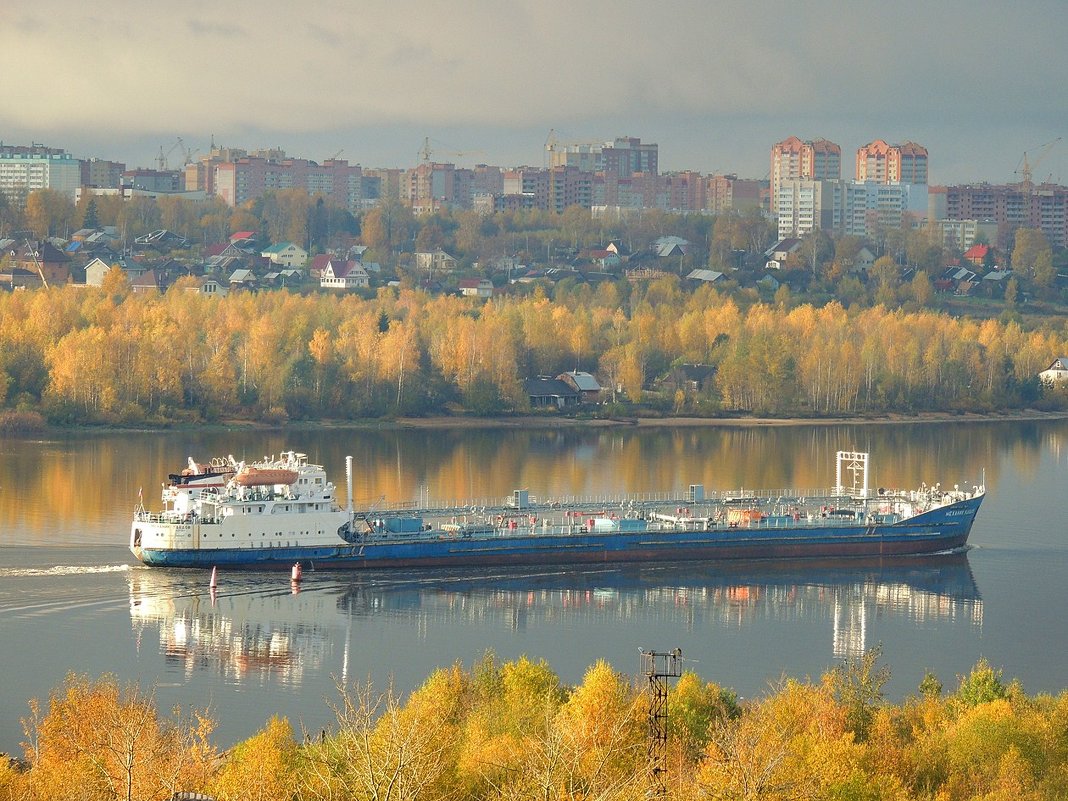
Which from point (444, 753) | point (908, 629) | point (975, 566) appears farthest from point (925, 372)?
point (444, 753)

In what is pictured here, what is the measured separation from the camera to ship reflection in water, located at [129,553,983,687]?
2539cm

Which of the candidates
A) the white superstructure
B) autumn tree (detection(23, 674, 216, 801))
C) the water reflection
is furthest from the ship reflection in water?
autumn tree (detection(23, 674, 216, 801))

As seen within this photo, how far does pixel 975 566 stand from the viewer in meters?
33.1

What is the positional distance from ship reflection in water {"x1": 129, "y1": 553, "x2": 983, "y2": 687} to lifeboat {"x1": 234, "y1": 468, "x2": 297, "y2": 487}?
165cm

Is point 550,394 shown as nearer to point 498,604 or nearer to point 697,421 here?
point 697,421

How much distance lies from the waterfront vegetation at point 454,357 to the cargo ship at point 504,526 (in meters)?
18.5

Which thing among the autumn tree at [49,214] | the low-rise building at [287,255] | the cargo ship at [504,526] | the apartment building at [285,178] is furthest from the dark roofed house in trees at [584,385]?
the apartment building at [285,178]

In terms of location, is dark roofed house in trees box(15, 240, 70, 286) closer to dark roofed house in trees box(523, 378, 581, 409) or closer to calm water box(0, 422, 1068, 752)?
dark roofed house in trees box(523, 378, 581, 409)

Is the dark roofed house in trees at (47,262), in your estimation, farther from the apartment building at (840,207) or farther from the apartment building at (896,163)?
the apartment building at (896,163)

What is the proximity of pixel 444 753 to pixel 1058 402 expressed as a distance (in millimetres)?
52128

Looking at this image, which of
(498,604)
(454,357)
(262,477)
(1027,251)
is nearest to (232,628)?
(498,604)

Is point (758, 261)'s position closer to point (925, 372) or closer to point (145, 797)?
point (925, 372)

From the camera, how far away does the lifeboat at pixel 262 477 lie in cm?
3103

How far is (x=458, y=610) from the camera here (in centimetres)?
2825
